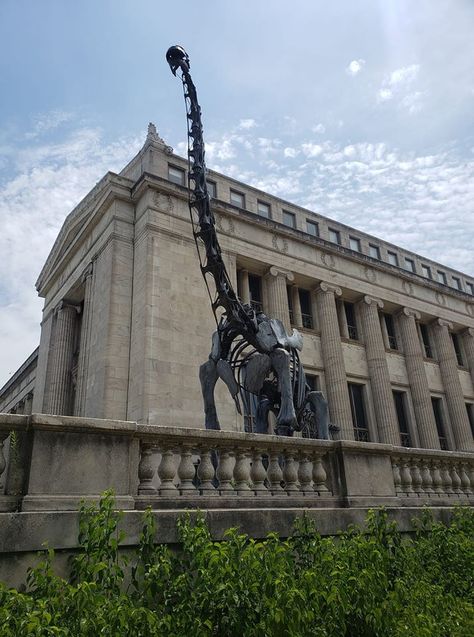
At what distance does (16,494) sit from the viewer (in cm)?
611

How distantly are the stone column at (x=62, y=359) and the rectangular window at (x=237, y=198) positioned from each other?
11.3 meters

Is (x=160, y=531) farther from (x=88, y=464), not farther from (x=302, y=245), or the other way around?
(x=302, y=245)

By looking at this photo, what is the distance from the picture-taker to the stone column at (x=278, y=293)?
28016 mm

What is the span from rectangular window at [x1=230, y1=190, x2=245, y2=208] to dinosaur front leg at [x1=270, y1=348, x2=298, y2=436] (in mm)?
19910

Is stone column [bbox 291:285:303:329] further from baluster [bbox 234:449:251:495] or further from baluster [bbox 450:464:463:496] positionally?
baluster [bbox 234:449:251:495]

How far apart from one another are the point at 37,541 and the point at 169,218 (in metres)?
20.6

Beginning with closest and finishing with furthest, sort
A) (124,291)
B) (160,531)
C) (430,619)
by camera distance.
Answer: (430,619), (160,531), (124,291)

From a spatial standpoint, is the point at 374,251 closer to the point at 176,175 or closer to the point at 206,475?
the point at 176,175

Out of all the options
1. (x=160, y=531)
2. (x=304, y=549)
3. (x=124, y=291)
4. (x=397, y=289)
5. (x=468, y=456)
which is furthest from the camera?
(x=397, y=289)

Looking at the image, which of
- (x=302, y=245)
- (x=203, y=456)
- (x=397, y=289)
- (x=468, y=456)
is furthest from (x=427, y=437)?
(x=203, y=456)

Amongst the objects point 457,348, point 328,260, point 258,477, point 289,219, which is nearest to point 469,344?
point 457,348

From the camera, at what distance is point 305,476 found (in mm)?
8625

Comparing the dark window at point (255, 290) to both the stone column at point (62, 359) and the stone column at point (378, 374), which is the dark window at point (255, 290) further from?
the stone column at point (62, 359)

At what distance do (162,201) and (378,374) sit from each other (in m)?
15.8
